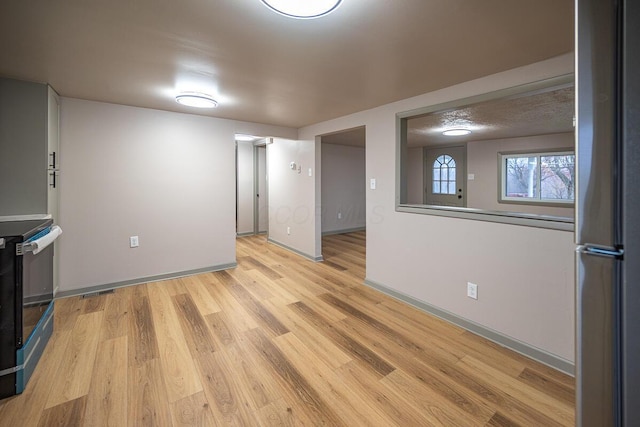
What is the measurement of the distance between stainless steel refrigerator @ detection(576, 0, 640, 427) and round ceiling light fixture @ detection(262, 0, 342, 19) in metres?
1.17

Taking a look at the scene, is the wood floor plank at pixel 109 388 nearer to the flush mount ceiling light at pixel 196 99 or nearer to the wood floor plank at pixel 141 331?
the wood floor plank at pixel 141 331

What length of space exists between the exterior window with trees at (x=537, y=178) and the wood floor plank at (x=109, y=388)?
6.76m

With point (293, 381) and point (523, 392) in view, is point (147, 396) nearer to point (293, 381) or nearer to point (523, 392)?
point (293, 381)

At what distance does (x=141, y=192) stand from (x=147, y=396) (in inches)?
99.2

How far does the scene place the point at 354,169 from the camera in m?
7.11

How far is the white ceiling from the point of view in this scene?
57.4 inches

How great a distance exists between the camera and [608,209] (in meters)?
0.44

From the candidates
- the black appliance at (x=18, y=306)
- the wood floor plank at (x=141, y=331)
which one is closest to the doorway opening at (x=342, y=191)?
the wood floor plank at (x=141, y=331)

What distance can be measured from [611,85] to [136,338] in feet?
9.51

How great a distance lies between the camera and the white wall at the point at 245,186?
6297 mm

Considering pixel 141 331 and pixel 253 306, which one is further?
pixel 253 306

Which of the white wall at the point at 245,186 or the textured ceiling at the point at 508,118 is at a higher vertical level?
the textured ceiling at the point at 508,118

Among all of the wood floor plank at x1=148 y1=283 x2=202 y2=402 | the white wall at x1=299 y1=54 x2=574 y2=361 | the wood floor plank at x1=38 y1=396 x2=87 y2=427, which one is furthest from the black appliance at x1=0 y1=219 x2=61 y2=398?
the white wall at x1=299 y1=54 x2=574 y2=361

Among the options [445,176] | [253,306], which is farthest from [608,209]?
[445,176]
